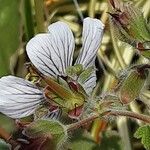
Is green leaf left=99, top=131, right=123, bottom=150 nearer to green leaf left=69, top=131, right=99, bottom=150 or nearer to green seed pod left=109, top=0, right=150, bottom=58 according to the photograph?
green leaf left=69, top=131, right=99, bottom=150

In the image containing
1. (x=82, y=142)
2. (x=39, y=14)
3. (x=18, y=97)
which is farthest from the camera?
(x=39, y=14)

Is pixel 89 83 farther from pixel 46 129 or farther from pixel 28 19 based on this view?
pixel 28 19

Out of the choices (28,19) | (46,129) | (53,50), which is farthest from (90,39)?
(28,19)

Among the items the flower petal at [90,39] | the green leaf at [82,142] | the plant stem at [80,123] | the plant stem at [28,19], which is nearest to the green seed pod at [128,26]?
the flower petal at [90,39]

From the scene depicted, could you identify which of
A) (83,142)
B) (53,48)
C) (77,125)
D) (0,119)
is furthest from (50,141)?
(0,119)

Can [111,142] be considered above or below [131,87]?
below

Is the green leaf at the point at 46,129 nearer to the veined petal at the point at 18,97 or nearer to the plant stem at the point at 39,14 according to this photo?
the veined petal at the point at 18,97

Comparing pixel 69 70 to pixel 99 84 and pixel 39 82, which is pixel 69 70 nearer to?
pixel 39 82
